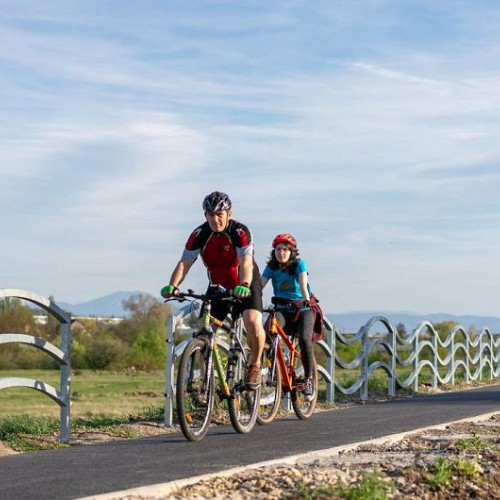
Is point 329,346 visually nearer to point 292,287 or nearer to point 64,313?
point 292,287

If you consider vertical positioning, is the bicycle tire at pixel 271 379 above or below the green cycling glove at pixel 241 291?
below

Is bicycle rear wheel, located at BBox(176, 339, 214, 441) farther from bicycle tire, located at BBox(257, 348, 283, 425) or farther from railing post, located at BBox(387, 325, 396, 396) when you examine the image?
railing post, located at BBox(387, 325, 396, 396)

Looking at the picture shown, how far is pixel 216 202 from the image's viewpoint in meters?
10.6

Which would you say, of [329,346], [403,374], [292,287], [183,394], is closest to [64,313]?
[183,394]

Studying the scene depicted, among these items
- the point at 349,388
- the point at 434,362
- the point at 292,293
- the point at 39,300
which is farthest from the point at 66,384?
the point at 434,362

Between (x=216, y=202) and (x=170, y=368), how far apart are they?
88.0 inches

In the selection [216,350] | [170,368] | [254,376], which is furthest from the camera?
[170,368]

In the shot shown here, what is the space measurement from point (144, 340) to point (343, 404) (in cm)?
6394

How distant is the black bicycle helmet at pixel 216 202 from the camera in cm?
1055

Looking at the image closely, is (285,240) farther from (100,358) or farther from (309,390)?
(100,358)

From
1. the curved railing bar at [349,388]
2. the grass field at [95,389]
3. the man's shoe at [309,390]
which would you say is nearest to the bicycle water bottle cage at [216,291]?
the man's shoe at [309,390]

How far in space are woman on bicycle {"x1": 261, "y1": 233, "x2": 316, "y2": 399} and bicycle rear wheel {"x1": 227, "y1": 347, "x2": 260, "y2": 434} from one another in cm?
157

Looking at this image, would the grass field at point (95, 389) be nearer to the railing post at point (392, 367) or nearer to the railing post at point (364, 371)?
the railing post at point (392, 367)

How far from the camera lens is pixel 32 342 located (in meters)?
10.7
